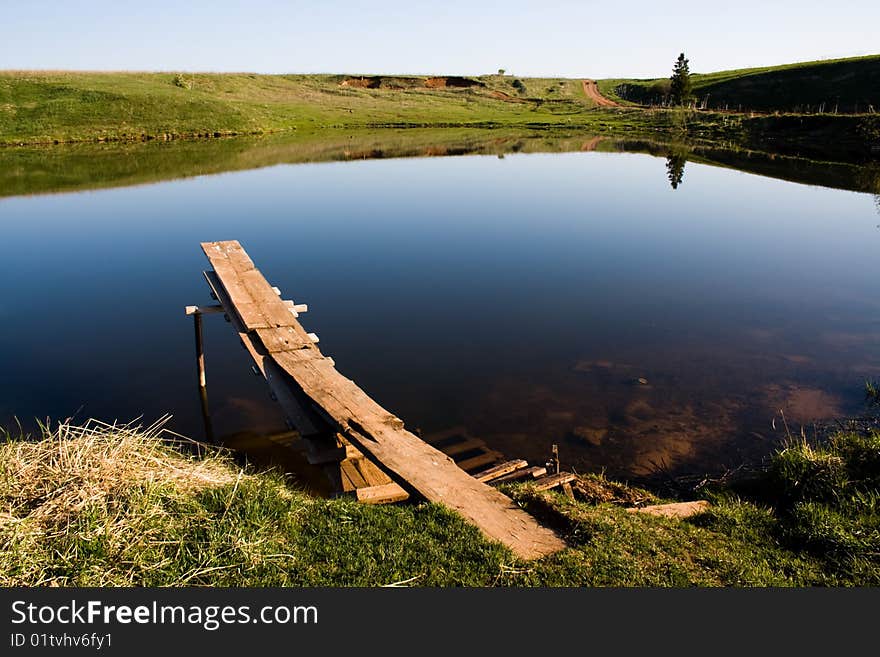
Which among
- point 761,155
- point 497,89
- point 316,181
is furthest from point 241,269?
point 497,89

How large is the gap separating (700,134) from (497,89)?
6327 centimetres

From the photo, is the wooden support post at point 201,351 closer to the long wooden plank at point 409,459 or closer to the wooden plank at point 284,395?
the wooden plank at point 284,395

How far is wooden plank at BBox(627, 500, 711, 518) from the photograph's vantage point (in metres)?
7.19

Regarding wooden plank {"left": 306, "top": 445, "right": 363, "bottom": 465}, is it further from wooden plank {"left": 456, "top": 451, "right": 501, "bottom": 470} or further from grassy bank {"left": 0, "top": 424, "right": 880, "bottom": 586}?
wooden plank {"left": 456, "top": 451, "right": 501, "bottom": 470}

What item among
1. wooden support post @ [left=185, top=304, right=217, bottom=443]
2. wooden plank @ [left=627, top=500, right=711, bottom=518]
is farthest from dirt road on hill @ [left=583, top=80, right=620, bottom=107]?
wooden plank @ [left=627, top=500, right=711, bottom=518]

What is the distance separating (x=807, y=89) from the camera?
243 feet

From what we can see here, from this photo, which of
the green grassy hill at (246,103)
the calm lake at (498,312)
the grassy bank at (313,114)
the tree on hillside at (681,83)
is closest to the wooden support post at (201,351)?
the calm lake at (498,312)

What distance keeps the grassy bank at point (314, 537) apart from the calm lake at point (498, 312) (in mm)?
4083

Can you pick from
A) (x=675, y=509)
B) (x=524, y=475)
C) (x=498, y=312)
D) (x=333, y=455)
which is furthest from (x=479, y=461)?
(x=498, y=312)

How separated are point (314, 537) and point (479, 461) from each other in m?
5.19

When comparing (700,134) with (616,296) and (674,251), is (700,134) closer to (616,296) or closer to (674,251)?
(674,251)

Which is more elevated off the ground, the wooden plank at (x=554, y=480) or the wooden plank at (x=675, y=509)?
the wooden plank at (x=675, y=509)

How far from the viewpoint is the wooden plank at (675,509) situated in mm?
7191

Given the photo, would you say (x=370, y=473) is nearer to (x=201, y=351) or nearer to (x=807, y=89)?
(x=201, y=351)
